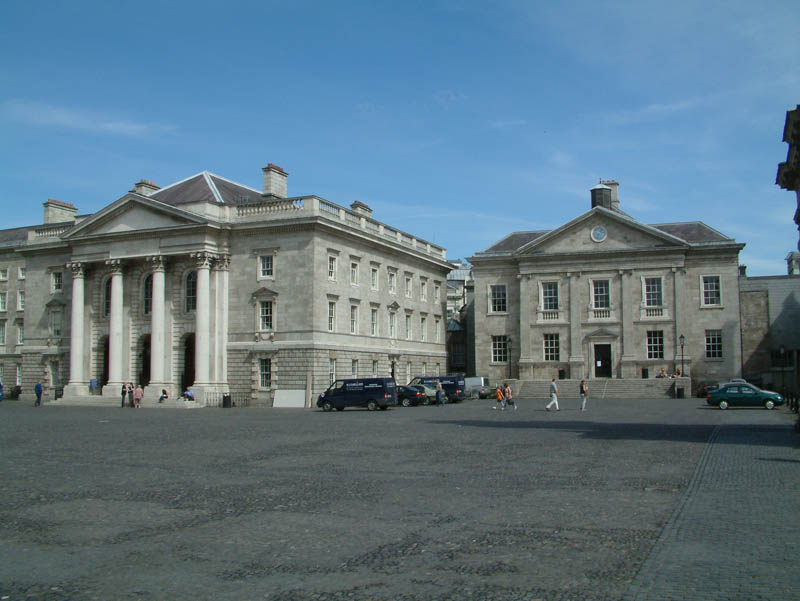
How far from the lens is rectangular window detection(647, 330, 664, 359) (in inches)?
2352

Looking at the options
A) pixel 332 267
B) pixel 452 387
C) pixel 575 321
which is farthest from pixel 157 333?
pixel 575 321

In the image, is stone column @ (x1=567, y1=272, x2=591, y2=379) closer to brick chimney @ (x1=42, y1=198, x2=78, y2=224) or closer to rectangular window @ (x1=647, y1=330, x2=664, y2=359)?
rectangular window @ (x1=647, y1=330, x2=664, y2=359)

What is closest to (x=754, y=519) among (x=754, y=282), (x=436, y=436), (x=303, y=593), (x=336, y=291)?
(x=303, y=593)

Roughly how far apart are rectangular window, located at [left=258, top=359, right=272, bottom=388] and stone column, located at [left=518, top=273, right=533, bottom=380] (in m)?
21.5

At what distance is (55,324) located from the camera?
60.3 meters

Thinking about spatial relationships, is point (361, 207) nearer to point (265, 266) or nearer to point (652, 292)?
point (265, 266)

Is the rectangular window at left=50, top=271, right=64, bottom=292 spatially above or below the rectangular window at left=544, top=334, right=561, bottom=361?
above

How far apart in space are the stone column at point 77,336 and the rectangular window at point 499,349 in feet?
101

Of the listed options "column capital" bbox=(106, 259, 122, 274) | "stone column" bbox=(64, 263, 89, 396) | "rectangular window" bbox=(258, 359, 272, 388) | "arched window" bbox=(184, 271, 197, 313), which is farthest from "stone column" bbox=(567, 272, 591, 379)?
"stone column" bbox=(64, 263, 89, 396)

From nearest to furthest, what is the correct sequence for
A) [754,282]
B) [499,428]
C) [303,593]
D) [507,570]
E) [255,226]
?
[303,593], [507,570], [499,428], [255,226], [754,282]

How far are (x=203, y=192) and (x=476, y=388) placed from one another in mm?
23750

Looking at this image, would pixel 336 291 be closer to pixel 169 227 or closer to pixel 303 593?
pixel 169 227

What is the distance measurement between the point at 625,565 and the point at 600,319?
5462 cm

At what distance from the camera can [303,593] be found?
24.2 ft
